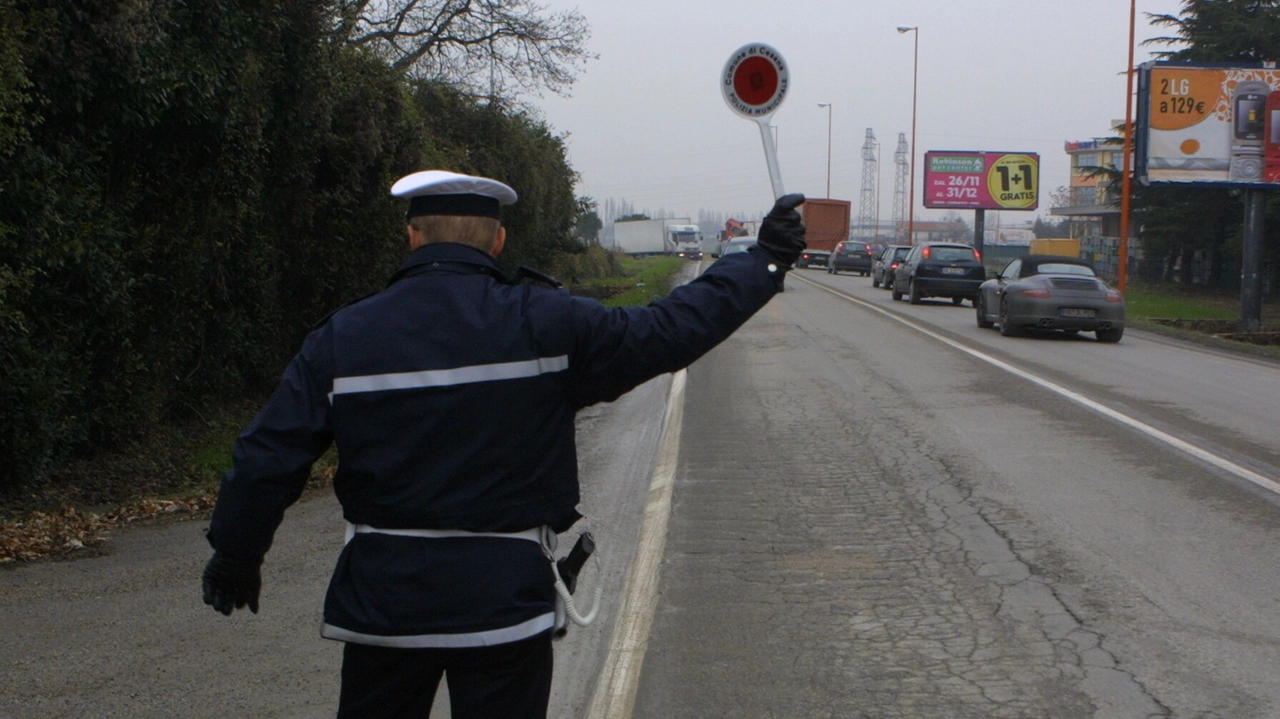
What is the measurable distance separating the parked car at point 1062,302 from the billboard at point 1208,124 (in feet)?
31.2

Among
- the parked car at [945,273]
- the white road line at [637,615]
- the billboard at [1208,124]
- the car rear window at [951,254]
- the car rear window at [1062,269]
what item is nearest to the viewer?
the white road line at [637,615]

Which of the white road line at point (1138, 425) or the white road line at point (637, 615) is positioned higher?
the white road line at point (1138, 425)

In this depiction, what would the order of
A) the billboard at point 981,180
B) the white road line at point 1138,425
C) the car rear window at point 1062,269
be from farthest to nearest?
the billboard at point 981,180
the car rear window at point 1062,269
the white road line at point 1138,425

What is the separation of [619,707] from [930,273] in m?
27.8

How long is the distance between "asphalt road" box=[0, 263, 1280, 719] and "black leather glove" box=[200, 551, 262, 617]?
1.65m

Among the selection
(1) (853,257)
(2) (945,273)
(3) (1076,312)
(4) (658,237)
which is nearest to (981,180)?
(1) (853,257)

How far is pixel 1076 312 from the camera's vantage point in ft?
67.5

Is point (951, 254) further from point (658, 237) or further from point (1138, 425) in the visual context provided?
point (658, 237)

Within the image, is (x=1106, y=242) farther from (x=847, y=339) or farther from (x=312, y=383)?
(x=312, y=383)

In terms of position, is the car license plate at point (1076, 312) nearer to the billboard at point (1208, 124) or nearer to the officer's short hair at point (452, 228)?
the billboard at point (1208, 124)

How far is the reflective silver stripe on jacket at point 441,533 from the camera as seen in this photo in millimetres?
2734

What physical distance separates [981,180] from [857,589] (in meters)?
63.0

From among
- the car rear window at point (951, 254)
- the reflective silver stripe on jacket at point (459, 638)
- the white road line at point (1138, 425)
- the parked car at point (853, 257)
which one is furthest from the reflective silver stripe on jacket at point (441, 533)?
the parked car at point (853, 257)

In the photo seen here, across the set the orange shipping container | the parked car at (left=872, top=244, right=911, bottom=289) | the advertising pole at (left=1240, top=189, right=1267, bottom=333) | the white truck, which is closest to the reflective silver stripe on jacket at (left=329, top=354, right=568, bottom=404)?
the advertising pole at (left=1240, top=189, right=1267, bottom=333)
